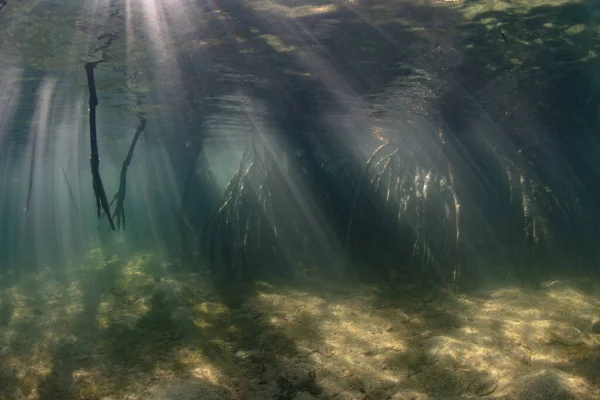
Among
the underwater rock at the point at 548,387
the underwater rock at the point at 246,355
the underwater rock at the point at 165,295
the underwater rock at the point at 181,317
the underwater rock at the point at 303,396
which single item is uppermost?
the underwater rock at the point at 548,387

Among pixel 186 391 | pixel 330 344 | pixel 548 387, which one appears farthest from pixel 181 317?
pixel 548 387

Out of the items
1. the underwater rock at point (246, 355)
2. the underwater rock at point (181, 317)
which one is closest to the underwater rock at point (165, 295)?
the underwater rock at point (181, 317)

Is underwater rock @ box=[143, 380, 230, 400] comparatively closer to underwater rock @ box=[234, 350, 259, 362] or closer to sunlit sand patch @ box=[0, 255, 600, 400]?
sunlit sand patch @ box=[0, 255, 600, 400]

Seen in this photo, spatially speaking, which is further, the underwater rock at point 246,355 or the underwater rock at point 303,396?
the underwater rock at point 246,355

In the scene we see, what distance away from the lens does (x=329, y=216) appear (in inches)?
476

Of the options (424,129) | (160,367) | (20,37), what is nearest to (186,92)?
(20,37)

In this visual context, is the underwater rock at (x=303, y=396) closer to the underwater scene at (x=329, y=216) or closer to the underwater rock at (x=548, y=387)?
the underwater scene at (x=329, y=216)

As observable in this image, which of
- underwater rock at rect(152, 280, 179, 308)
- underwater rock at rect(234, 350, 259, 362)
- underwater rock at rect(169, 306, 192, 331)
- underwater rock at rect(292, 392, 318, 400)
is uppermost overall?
underwater rock at rect(292, 392, 318, 400)

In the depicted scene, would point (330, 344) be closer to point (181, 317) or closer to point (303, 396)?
point (303, 396)

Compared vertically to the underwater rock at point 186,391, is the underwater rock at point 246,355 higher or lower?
lower

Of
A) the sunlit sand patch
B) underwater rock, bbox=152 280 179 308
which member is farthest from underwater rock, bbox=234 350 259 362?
underwater rock, bbox=152 280 179 308

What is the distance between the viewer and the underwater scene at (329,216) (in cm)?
526

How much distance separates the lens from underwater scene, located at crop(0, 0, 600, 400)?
526 centimetres

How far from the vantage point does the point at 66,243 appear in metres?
23.4
